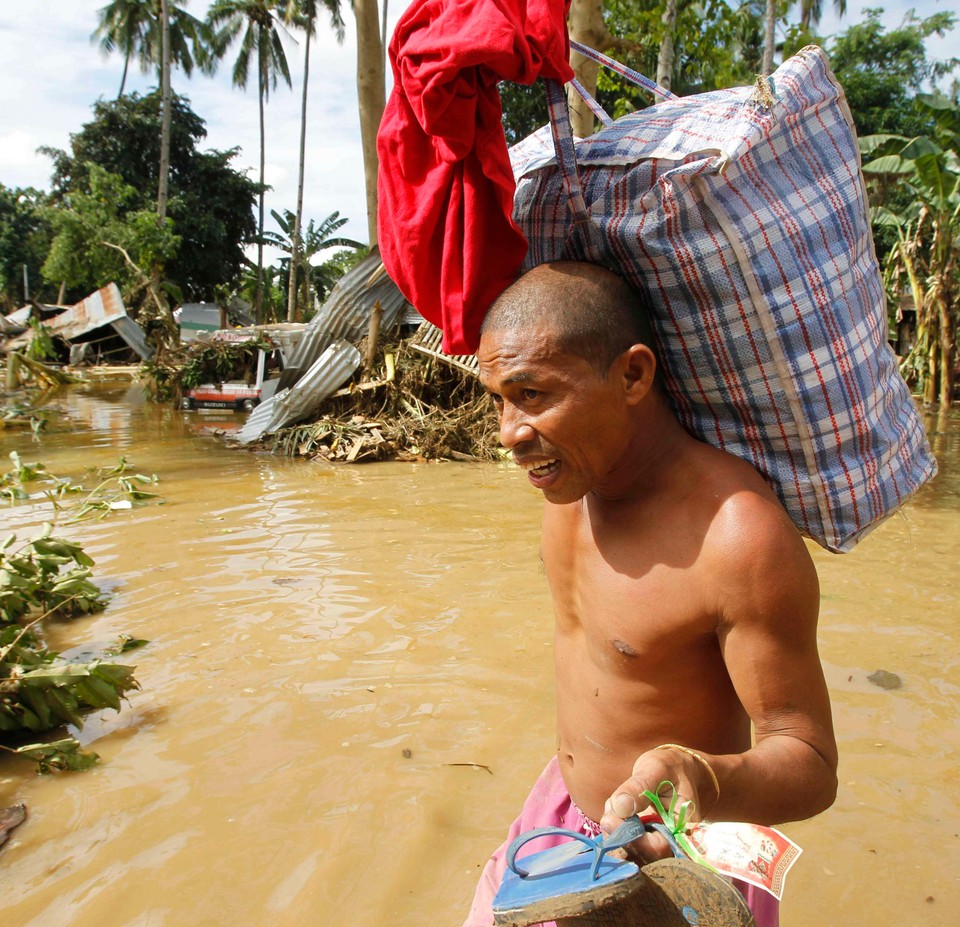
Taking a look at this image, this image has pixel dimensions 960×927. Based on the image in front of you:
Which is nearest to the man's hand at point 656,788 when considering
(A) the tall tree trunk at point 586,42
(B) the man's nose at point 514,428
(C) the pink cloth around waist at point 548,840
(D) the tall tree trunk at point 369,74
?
(C) the pink cloth around waist at point 548,840

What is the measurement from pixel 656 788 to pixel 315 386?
348 inches

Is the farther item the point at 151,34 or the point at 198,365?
the point at 151,34

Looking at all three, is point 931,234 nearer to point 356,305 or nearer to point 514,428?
point 356,305

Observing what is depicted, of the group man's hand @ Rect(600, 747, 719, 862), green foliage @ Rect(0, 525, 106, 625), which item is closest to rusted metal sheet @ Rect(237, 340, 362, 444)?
green foliage @ Rect(0, 525, 106, 625)

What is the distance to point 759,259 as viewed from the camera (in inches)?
53.2

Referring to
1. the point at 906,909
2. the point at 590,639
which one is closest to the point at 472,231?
the point at 590,639

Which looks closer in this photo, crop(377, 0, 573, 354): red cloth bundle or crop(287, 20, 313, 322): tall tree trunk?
crop(377, 0, 573, 354): red cloth bundle

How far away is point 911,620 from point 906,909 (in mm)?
2115

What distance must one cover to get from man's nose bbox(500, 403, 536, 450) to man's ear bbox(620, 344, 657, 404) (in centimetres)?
18

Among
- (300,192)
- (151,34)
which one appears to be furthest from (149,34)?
(300,192)

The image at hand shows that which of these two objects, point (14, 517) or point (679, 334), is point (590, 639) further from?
point (14, 517)

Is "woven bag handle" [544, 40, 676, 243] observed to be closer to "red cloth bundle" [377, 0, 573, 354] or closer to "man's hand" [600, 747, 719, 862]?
"red cloth bundle" [377, 0, 573, 354]

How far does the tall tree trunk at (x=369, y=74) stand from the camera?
956 centimetres

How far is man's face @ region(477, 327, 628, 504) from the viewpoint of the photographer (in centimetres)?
134
